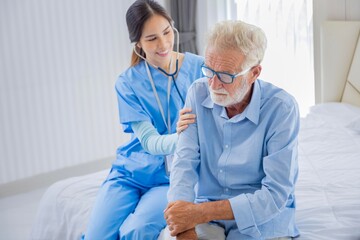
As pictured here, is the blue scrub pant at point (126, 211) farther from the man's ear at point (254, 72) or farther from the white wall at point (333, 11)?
the white wall at point (333, 11)

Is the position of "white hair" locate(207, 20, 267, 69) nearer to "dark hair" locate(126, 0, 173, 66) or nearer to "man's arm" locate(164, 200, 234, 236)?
"man's arm" locate(164, 200, 234, 236)

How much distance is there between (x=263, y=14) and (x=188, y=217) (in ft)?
7.79

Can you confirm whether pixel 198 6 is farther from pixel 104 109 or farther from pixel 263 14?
pixel 104 109

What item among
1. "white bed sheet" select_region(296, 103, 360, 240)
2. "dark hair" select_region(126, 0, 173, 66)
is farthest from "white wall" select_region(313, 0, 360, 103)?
"dark hair" select_region(126, 0, 173, 66)

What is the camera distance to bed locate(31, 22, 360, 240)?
6.40 feet

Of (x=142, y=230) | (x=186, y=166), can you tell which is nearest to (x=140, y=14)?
(x=186, y=166)

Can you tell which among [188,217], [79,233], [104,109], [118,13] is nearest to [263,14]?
[118,13]

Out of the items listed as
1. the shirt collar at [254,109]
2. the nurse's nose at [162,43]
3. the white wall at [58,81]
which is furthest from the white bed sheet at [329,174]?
the white wall at [58,81]

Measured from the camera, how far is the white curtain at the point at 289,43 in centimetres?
357

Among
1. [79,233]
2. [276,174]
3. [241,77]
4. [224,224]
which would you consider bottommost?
[79,233]

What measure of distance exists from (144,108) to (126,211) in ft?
1.42

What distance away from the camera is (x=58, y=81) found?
12.4 feet

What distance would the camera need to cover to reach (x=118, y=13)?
3957 millimetres

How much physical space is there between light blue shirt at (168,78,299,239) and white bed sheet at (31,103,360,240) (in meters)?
0.16
